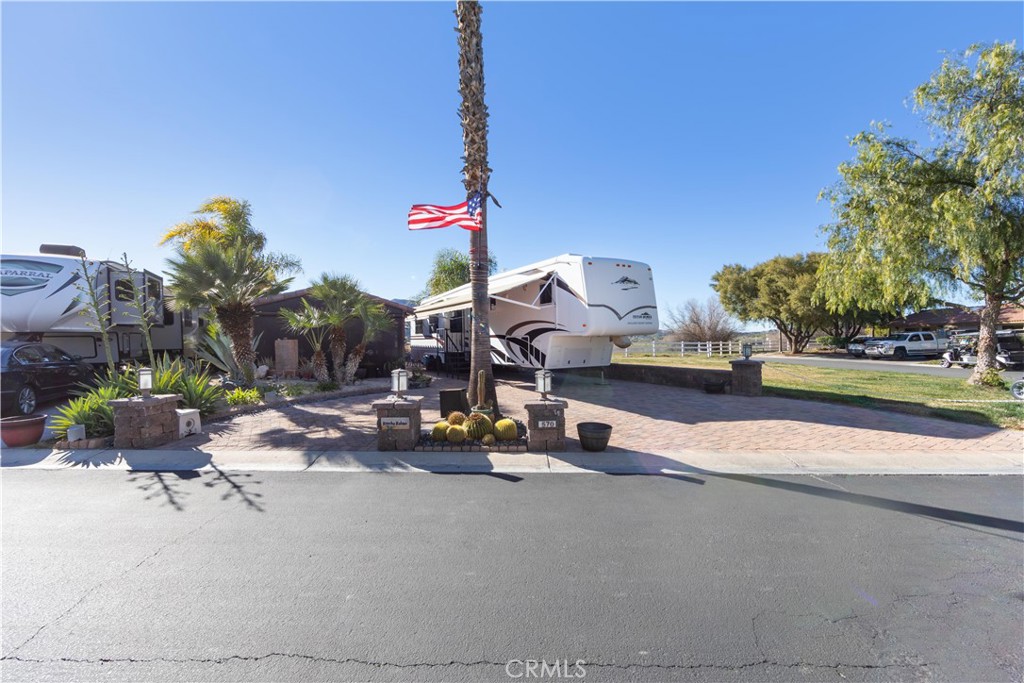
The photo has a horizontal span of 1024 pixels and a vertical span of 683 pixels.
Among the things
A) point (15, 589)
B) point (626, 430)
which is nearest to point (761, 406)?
point (626, 430)

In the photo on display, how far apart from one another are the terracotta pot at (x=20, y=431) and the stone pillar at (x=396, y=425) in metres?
5.50

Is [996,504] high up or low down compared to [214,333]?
down

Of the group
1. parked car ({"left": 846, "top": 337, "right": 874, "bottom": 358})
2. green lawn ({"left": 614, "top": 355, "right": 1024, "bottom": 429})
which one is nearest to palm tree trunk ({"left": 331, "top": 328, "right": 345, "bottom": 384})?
green lawn ({"left": 614, "top": 355, "right": 1024, "bottom": 429})

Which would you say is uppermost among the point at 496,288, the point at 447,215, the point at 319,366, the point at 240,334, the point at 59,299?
the point at 447,215

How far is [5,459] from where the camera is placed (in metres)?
6.57

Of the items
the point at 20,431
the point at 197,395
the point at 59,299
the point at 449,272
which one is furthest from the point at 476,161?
the point at 449,272

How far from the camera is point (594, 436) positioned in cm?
691

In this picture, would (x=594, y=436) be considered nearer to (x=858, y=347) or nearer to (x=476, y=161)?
(x=476, y=161)

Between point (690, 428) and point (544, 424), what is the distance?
3.45 m

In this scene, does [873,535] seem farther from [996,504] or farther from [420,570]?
[420,570]

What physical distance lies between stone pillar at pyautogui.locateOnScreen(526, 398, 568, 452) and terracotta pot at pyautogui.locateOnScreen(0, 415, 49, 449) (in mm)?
7912

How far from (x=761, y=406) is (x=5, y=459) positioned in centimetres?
1452

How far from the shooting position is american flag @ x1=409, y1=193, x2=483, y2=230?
8.34m

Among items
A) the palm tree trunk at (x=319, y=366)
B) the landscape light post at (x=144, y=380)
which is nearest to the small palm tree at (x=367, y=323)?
the palm tree trunk at (x=319, y=366)
